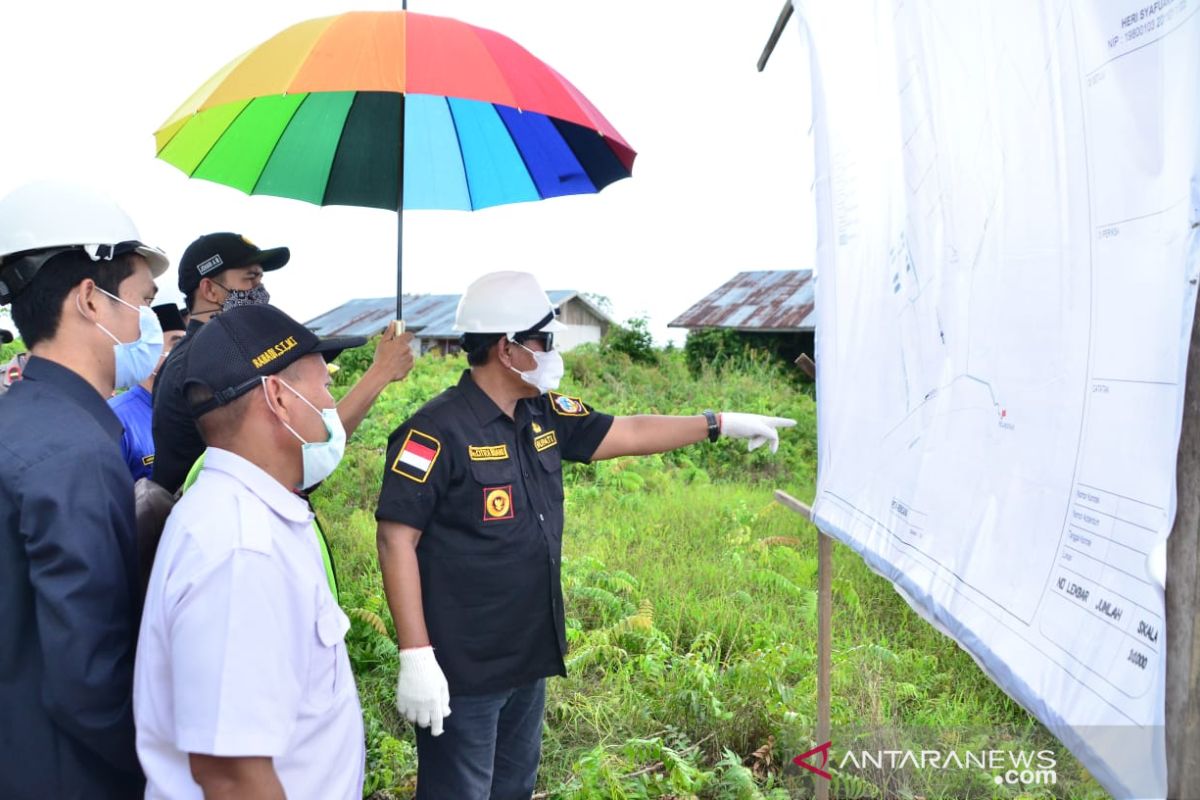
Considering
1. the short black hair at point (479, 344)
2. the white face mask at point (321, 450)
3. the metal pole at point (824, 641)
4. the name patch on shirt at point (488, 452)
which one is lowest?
the metal pole at point (824, 641)

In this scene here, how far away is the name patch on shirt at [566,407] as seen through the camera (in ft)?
9.91

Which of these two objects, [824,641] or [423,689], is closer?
[423,689]

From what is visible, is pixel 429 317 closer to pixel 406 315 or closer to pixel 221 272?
pixel 406 315

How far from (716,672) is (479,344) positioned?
2385mm

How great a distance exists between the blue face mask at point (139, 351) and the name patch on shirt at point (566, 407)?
4.33ft

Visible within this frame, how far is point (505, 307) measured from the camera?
270cm

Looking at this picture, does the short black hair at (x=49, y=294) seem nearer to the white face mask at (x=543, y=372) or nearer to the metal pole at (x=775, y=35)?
the white face mask at (x=543, y=372)

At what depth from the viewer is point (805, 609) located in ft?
16.5

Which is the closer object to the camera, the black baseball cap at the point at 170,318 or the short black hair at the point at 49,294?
the short black hair at the point at 49,294

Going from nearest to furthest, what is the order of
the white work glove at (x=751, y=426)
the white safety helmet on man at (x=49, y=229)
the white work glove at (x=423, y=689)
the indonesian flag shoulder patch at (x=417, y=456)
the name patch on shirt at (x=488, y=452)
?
the white safety helmet on man at (x=49, y=229), the white work glove at (x=423, y=689), the indonesian flag shoulder patch at (x=417, y=456), the name patch on shirt at (x=488, y=452), the white work glove at (x=751, y=426)

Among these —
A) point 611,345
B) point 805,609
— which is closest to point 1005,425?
point 805,609

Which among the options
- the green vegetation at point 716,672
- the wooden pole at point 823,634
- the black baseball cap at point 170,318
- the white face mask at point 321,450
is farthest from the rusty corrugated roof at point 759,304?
the white face mask at point 321,450

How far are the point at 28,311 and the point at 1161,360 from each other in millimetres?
2091

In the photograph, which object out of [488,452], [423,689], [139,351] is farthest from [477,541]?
[139,351]
